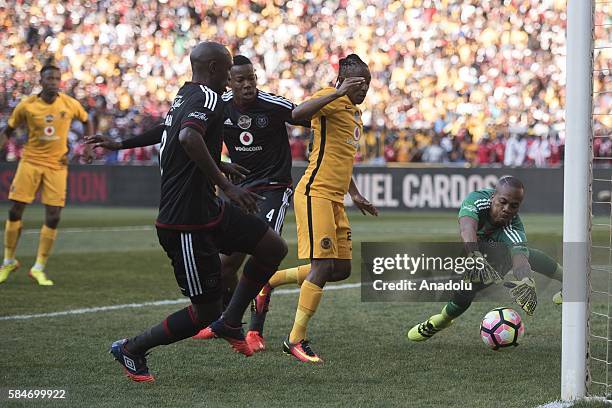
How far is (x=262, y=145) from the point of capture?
7.19m

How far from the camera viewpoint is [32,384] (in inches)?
215

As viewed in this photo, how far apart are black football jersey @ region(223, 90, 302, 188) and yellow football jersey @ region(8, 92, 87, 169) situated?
418cm

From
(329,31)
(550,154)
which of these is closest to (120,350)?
(550,154)

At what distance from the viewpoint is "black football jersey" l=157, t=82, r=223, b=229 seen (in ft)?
17.5

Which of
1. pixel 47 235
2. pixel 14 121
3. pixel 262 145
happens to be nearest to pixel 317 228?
pixel 262 145

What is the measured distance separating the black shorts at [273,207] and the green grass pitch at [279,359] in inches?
33.9

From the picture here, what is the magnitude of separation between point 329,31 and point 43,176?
22.7 m

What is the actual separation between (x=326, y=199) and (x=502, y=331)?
1434 mm

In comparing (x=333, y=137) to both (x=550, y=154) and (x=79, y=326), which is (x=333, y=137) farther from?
(x=550, y=154)

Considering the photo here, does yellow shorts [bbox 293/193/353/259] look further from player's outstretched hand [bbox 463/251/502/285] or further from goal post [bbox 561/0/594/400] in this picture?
goal post [bbox 561/0/594/400]

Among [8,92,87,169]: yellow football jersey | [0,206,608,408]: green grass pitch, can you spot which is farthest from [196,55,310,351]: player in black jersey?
[8,92,87,169]: yellow football jersey

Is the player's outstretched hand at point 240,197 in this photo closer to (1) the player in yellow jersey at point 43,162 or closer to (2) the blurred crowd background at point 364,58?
(1) the player in yellow jersey at point 43,162

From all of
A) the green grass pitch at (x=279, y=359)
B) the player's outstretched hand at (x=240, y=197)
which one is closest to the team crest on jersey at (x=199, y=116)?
the player's outstretched hand at (x=240, y=197)

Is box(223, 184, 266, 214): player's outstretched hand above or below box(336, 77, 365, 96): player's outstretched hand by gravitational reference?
below
